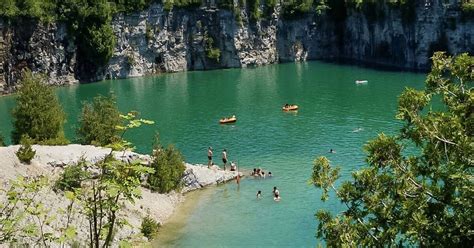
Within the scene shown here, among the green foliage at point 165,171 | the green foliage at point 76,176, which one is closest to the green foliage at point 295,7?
the green foliage at point 165,171

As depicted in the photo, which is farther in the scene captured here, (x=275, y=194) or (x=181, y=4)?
(x=181, y=4)

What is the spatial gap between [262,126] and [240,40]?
142 ft

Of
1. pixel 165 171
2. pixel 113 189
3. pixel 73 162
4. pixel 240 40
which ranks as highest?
pixel 240 40

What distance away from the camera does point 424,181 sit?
14867mm

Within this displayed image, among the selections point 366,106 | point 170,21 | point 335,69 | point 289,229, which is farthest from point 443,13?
point 289,229

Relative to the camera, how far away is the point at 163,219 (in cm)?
3922

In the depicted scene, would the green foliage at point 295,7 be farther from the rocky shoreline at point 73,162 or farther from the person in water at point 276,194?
the person in water at point 276,194

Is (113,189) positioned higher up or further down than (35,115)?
higher up

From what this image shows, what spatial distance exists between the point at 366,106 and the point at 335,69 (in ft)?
90.2

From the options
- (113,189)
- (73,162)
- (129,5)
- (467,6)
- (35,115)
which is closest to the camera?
(113,189)

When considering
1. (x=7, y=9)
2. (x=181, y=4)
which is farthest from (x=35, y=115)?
(x=181, y=4)

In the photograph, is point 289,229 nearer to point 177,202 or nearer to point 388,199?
point 177,202

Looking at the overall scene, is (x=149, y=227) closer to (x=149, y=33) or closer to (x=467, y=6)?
(x=467, y=6)

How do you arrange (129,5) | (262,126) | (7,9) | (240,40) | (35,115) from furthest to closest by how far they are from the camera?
(240,40) → (129,5) → (7,9) → (262,126) → (35,115)
